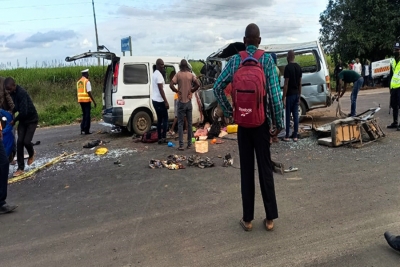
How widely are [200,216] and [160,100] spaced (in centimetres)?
447

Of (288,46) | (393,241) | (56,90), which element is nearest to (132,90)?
(288,46)

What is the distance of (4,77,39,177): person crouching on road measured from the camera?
239 inches

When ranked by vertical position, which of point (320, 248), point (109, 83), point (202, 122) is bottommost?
point (320, 248)

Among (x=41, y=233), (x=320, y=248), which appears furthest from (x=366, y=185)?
(x=41, y=233)

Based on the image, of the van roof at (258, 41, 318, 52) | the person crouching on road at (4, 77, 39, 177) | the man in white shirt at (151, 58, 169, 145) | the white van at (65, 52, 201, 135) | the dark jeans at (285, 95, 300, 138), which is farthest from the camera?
the van roof at (258, 41, 318, 52)

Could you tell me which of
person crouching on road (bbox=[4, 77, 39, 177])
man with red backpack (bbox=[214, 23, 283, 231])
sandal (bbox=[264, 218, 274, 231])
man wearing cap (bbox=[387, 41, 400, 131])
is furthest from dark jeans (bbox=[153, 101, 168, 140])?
man wearing cap (bbox=[387, 41, 400, 131])

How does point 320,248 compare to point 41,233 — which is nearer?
point 320,248

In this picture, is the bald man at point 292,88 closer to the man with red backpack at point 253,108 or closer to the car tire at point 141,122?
the car tire at point 141,122

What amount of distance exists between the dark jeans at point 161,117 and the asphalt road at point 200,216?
1.72 meters

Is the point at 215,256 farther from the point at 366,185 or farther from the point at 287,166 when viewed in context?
the point at 287,166

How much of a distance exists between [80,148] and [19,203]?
362cm

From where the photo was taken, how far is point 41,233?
4.09 metres

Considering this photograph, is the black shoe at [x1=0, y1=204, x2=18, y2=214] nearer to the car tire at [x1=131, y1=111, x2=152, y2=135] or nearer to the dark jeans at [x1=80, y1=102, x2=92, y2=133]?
the car tire at [x1=131, y1=111, x2=152, y2=135]

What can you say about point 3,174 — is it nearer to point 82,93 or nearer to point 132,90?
point 132,90
